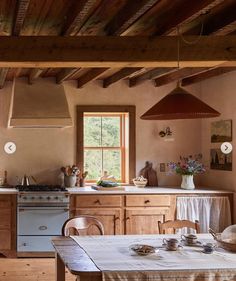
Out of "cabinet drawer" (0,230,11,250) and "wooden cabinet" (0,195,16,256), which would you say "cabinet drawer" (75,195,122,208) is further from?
"cabinet drawer" (0,230,11,250)

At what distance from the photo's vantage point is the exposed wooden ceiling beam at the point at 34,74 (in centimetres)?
568

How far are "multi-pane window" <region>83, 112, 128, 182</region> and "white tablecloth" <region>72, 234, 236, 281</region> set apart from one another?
355cm

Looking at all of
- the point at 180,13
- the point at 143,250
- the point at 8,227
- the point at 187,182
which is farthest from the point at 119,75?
the point at 143,250

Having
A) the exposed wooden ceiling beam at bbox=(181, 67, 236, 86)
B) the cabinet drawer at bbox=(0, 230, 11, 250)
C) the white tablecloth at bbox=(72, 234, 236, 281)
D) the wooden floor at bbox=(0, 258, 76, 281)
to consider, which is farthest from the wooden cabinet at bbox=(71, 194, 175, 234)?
the white tablecloth at bbox=(72, 234, 236, 281)

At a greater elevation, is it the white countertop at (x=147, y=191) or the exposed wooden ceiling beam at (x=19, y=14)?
the exposed wooden ceiling beam at (x=19, y=14)

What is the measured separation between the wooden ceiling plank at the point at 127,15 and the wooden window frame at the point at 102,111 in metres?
2.75

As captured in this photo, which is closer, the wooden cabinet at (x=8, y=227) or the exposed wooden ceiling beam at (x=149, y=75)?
the exposed wooden ceiling beam at (x=149, y=75)

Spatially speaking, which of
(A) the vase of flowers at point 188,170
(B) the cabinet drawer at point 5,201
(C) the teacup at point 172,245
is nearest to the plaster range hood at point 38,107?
(B) the cabinet drawer at point 5,201

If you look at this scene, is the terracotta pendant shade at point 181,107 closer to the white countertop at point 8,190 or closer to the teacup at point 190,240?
the teacup at point 190,240

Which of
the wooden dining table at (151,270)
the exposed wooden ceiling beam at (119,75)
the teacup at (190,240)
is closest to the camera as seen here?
the wooden dining table at (151,270)

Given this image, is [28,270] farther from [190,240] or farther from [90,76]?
[190,240]

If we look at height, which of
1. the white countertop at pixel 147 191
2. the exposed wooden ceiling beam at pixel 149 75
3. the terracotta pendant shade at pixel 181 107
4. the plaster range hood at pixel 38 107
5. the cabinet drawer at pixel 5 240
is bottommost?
the cabinet drawer at pixel 5 240

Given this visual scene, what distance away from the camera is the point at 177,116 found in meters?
3.34

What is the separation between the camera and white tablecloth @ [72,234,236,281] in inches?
107
